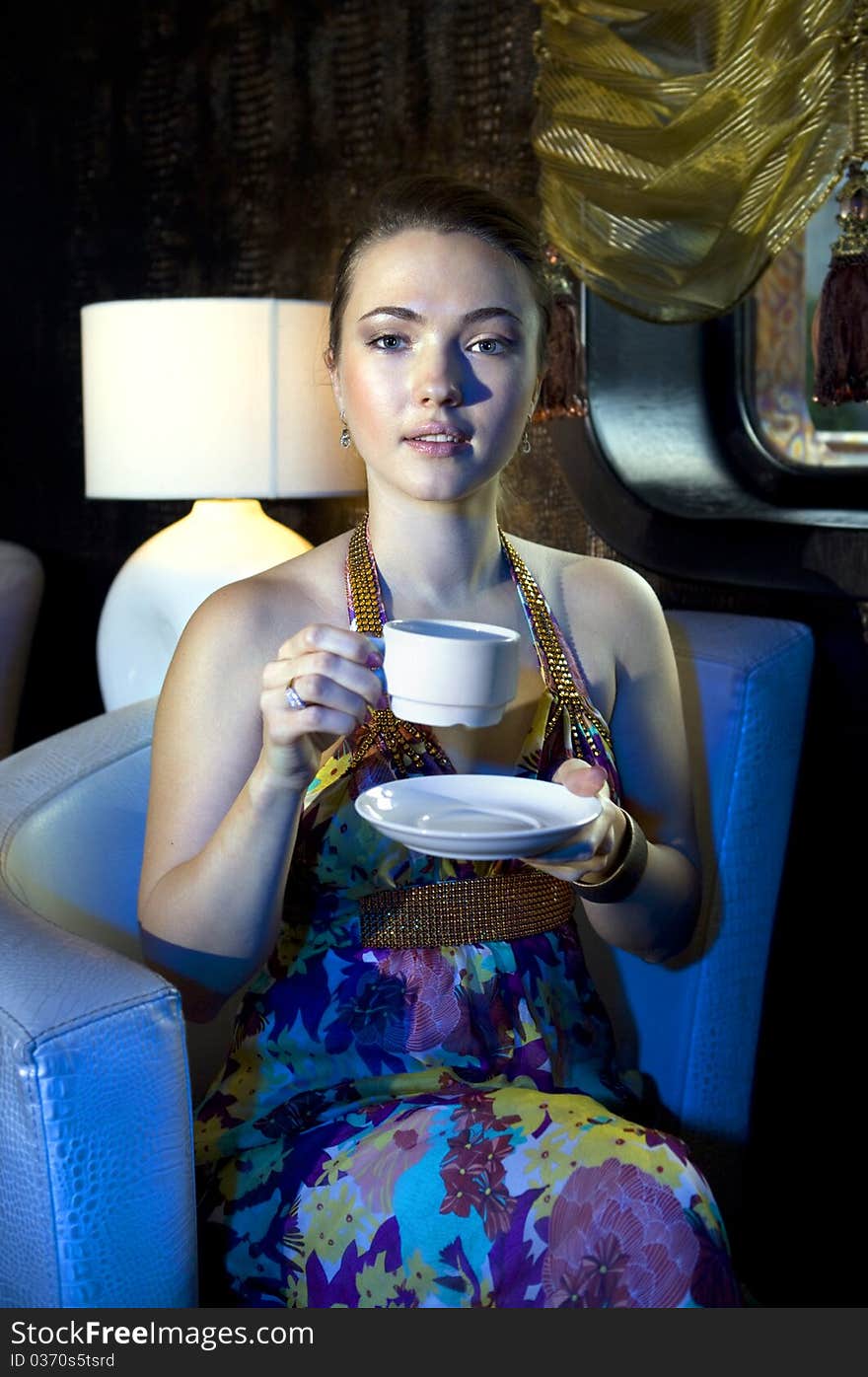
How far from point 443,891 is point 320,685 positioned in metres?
0.32

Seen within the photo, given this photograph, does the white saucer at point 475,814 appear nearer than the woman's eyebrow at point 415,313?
Yes

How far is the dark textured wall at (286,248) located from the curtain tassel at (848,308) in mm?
299

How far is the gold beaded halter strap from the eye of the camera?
137cm

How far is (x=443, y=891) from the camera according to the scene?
4.49 feet

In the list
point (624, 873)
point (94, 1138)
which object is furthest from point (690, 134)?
point (94, 1138)

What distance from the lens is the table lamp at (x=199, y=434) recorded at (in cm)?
223

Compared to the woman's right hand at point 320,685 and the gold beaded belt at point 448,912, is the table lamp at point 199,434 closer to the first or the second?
the gold beaded belt at point 448,912

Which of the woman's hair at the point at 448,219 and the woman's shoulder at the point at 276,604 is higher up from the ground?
the woman's hair at the point at 448,219

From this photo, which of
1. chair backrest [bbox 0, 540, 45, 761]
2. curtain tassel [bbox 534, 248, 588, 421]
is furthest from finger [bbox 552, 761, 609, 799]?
chair backrest [bbox 0, 540, 45, 761]

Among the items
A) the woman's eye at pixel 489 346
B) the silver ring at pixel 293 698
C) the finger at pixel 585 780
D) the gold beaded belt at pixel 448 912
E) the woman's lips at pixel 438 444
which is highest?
the woman's eye at pixel 489 346

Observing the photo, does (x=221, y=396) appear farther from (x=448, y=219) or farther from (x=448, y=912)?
(x=448, y=912)

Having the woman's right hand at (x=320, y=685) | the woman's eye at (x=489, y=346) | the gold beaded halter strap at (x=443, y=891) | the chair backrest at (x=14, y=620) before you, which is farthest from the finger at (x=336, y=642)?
the chair backrest at (x=14, y=620)

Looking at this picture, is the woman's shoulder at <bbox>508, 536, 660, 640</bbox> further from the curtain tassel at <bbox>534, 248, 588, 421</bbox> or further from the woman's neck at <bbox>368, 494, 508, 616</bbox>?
the curtain tassel at <bbox>534, 248, 588, 421</bbox>

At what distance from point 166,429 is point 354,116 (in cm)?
74
